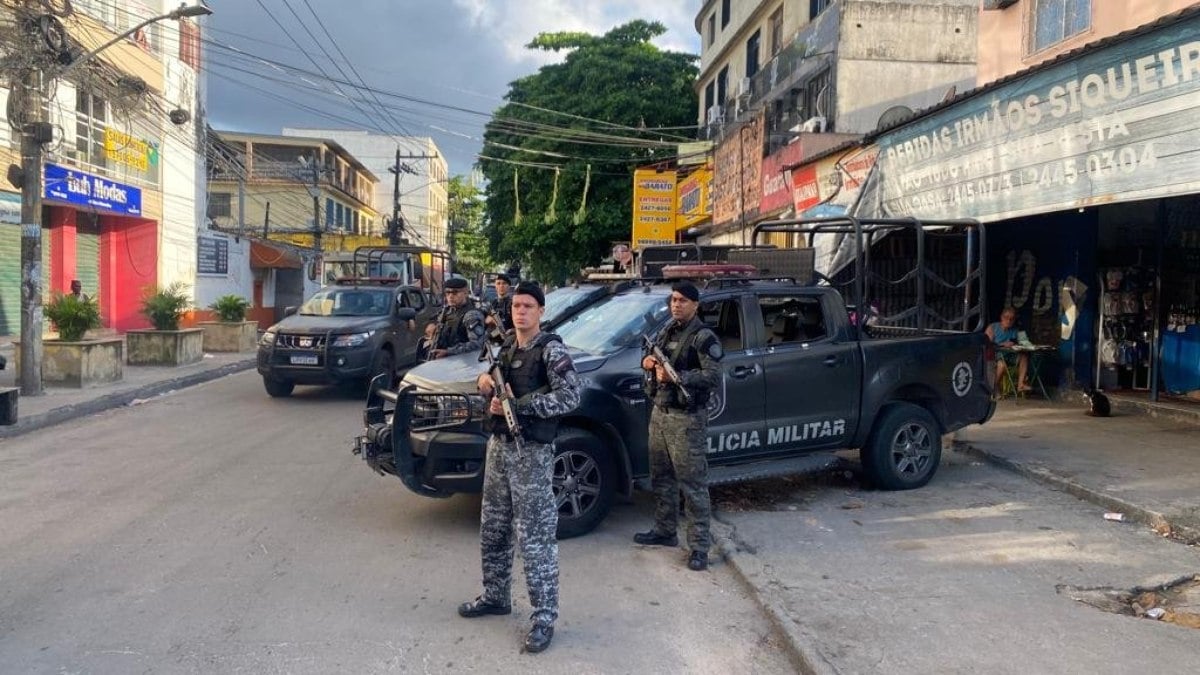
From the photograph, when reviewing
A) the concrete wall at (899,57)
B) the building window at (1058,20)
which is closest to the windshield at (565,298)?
the building window at (1058,20)

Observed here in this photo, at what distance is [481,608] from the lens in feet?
15.5

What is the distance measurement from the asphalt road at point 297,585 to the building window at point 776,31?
2186 centimetres

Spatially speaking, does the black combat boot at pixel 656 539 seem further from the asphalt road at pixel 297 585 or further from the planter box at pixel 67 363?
the planter box at pixel 67 363

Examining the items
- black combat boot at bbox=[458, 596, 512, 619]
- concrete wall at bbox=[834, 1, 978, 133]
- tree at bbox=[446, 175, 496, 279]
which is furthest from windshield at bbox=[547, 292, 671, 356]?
tree at bbox=[446, 175, 496, 279]

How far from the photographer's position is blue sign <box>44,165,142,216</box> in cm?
2028

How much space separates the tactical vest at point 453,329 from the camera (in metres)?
9.53

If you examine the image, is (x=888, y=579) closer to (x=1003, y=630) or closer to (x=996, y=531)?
(x=1003, y=630)

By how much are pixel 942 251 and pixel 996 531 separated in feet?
21.6

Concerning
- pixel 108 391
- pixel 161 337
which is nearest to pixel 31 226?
pixel 108 391

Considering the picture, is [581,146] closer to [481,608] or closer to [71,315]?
[71,315]

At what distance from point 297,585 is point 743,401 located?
3.36 meters

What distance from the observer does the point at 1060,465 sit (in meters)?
8.38

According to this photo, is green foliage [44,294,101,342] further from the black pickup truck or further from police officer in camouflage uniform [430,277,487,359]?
police officer in camouflage uniform [430,277,487,359]

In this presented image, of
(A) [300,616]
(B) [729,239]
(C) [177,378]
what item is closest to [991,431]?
(A) [300,616]
